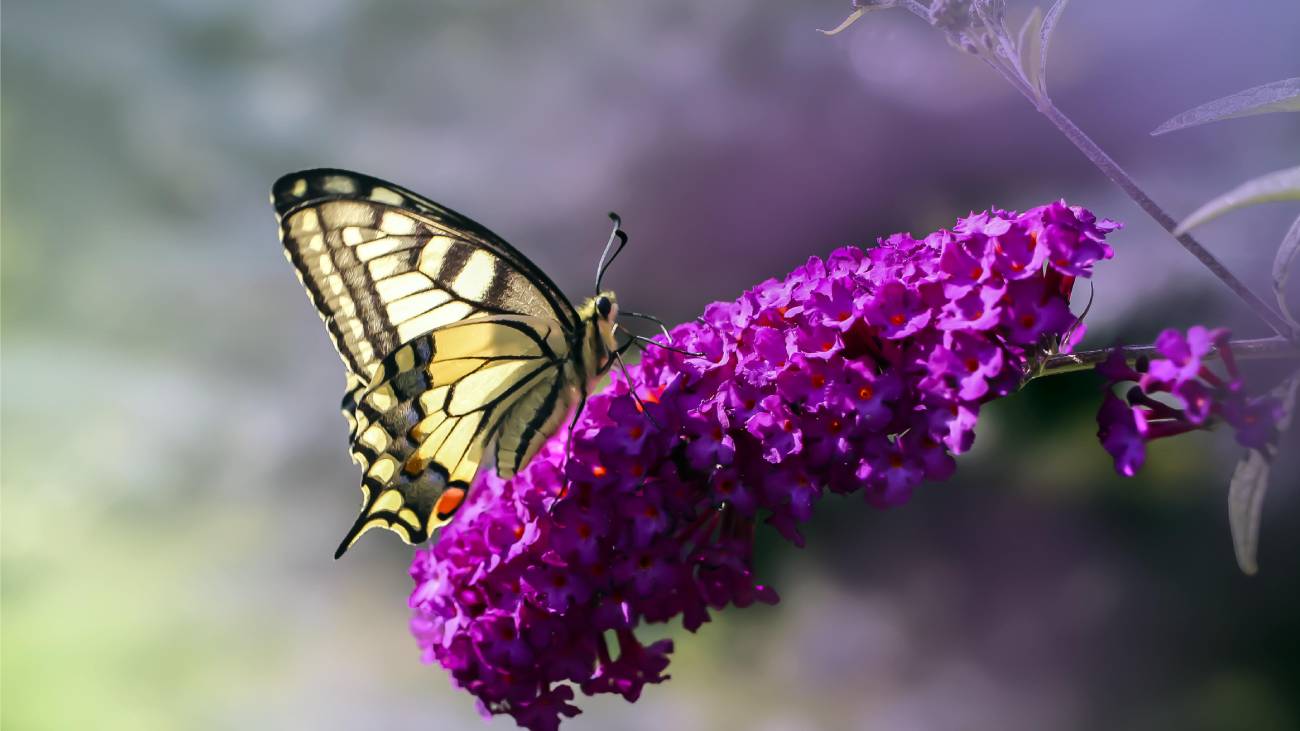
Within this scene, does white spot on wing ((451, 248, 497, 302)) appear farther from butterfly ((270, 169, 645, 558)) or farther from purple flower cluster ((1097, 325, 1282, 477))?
purple flower cluster ((1097, 325, 1282, 477))

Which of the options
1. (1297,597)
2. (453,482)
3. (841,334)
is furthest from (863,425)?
(1297,597)

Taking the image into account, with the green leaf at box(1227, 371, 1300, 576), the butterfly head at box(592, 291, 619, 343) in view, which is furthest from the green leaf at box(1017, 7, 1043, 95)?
the butterfly head at box(592, 291, 619, 343)

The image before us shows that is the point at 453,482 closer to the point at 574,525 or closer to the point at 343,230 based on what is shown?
the point at 574,525

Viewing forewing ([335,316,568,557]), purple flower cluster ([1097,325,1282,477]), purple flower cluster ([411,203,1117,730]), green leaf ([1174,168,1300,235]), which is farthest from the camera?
forewing ([335,316,568,557])

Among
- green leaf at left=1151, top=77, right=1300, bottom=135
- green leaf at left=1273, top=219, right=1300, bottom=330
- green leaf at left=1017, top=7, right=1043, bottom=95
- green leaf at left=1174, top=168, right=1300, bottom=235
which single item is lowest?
green leaf at left=1174, top=168, right=1300, bottom=235

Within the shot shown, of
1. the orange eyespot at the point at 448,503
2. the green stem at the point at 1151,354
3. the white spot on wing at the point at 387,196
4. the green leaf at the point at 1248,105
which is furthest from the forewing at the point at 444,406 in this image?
the green leaf at the point at 1248,105

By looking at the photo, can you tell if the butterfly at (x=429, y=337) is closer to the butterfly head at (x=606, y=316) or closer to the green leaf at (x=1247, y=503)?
the butterfly head at (x=606, y=316)
